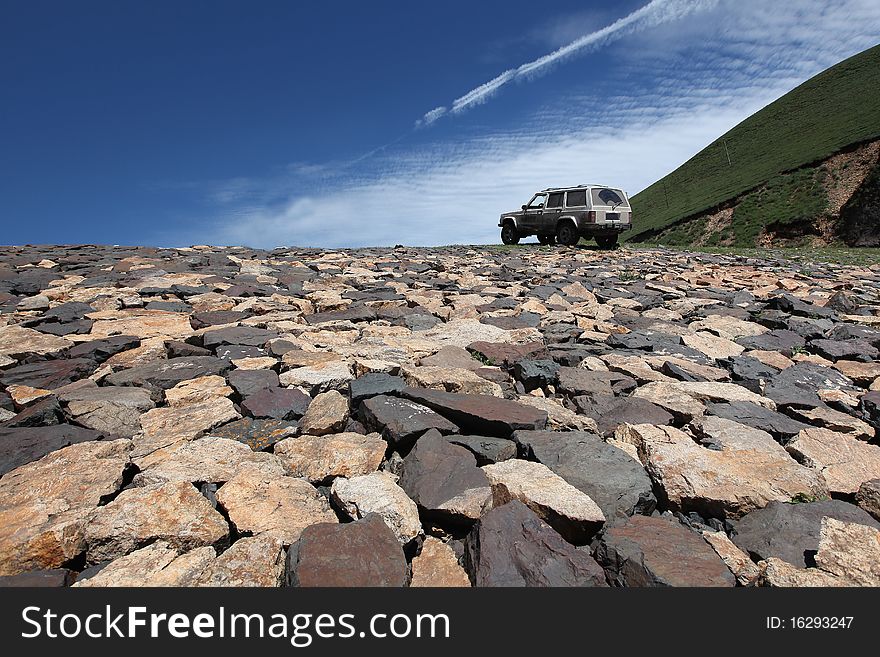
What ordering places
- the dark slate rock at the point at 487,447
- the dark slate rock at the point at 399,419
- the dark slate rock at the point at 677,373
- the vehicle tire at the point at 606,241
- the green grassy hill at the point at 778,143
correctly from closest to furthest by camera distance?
the dark slate rock at the point at 487,447
the dark slate rock at the point at 399,419
the dark slate rock at the point at 677,373
the vehicle tire at the point at 606,241
the green grassy hill at the point at 778,143

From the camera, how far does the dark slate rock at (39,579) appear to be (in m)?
1.76

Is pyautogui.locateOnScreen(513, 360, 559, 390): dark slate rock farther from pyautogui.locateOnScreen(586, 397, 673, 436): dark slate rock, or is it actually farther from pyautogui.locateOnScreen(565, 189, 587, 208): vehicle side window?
pyautogui.locateOnScreen(565, 189, 587, 208): vehicle side window

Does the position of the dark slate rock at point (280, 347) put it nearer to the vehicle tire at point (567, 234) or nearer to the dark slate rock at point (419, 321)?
the dark slate rock at point (419, 321)

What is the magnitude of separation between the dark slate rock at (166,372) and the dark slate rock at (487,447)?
2.31 meters

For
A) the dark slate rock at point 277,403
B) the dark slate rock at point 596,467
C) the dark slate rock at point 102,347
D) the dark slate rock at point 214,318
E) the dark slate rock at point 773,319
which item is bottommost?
the dark slate rock at point 596,467

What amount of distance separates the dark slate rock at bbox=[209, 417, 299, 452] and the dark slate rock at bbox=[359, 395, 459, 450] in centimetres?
50

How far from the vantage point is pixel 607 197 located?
1728 centimetres

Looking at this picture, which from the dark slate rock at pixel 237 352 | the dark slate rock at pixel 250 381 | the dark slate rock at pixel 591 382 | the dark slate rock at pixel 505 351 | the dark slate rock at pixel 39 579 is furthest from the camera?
the dark slate rock at pixel 505 351

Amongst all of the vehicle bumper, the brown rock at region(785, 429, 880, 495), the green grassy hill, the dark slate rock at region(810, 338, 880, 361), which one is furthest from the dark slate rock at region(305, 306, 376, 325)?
the green grassy hill

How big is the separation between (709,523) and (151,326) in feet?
18.3

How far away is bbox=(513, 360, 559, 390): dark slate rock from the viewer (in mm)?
3953

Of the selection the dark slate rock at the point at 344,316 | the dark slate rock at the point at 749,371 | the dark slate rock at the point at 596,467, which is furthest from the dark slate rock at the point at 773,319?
the dark slate rock at the point at 344,316

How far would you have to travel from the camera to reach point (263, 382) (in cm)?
360
